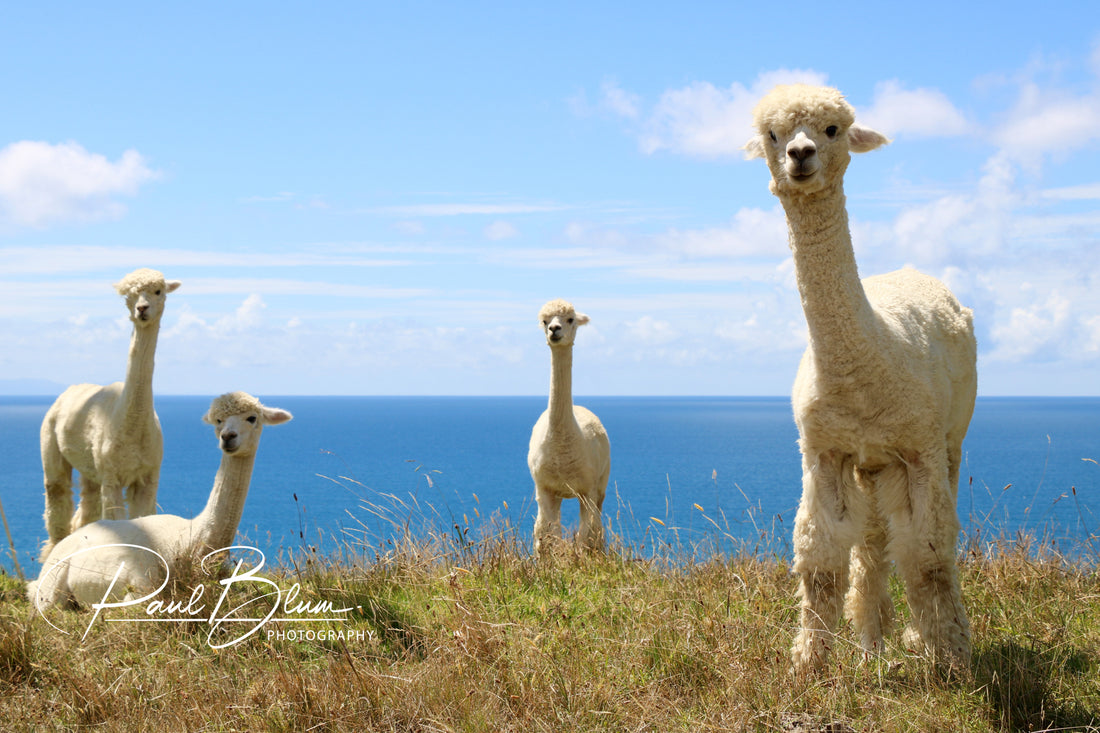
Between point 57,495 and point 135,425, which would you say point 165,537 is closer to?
point 135,425

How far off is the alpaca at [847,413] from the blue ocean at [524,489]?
1290 mm

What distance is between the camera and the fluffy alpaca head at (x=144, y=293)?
7.61 metres

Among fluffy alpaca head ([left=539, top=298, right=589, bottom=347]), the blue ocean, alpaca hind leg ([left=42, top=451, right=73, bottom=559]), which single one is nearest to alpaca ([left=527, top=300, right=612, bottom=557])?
fluffy alpaca head ([left=539, top=298, right=589, bottom=347])

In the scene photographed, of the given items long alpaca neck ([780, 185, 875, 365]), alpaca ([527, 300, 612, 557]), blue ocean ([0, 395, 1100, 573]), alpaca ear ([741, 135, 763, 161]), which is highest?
alpaca ear ([741, 135, 763, 161])

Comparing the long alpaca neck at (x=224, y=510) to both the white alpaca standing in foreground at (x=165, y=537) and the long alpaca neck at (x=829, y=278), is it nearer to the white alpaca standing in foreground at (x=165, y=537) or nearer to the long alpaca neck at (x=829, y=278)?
the white alpaca standing in foreground at (x=165, y=537)

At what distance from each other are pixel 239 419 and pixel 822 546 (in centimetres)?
390

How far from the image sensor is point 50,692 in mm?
4199

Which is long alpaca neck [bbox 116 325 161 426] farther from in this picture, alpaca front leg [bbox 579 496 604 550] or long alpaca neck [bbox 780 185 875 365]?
long alpaca neck [bbox 780 185 875 365]

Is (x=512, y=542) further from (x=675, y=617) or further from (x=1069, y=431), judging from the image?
(x=1069, y=431)

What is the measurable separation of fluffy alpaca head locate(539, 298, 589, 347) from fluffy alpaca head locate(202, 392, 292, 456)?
2.95 m

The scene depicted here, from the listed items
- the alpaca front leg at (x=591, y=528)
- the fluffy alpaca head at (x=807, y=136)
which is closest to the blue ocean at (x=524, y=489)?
the alpaca front leg at (x=591, y=528)

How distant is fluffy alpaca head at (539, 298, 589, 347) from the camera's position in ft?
26.9

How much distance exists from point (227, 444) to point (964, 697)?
14.9ft

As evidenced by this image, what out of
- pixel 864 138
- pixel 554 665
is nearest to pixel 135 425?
pixel 554 665
